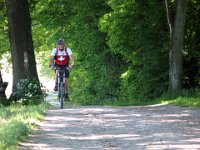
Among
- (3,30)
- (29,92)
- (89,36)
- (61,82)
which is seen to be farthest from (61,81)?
(3,30)

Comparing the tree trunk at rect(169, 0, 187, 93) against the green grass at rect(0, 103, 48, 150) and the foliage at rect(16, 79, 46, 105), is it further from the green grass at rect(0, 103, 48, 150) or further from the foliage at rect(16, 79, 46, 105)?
the green grass at rect(0, 103, 48, 150)

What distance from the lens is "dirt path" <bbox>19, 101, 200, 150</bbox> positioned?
820 centimetres

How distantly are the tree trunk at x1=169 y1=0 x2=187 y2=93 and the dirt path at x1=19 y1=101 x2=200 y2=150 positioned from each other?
25.5 feet

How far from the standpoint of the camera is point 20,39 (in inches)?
748

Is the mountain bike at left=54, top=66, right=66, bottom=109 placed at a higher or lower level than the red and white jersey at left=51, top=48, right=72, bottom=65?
lower

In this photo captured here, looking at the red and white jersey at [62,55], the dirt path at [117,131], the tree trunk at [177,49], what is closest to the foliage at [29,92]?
the red and white jersey at [62,55]

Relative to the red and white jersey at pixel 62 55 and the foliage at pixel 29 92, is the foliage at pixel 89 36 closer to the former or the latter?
the foliage at pixel 29 92

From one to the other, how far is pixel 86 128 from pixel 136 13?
48.2ft

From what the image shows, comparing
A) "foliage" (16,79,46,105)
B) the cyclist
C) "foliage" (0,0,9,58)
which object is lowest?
"foliage" (16,79,46,105)

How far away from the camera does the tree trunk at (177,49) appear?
20.2 metres

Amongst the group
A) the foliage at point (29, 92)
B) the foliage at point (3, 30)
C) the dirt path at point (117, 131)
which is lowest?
the dirt path at point (117, 131)

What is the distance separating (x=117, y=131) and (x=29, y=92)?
8849 mm

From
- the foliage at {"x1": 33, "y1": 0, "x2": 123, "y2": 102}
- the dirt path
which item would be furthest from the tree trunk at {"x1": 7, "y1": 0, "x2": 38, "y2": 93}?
the foliage at {"x1": 33, "y1": 0, "x2": 123, "y2": 102}

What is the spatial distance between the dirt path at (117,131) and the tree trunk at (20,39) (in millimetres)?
6307
